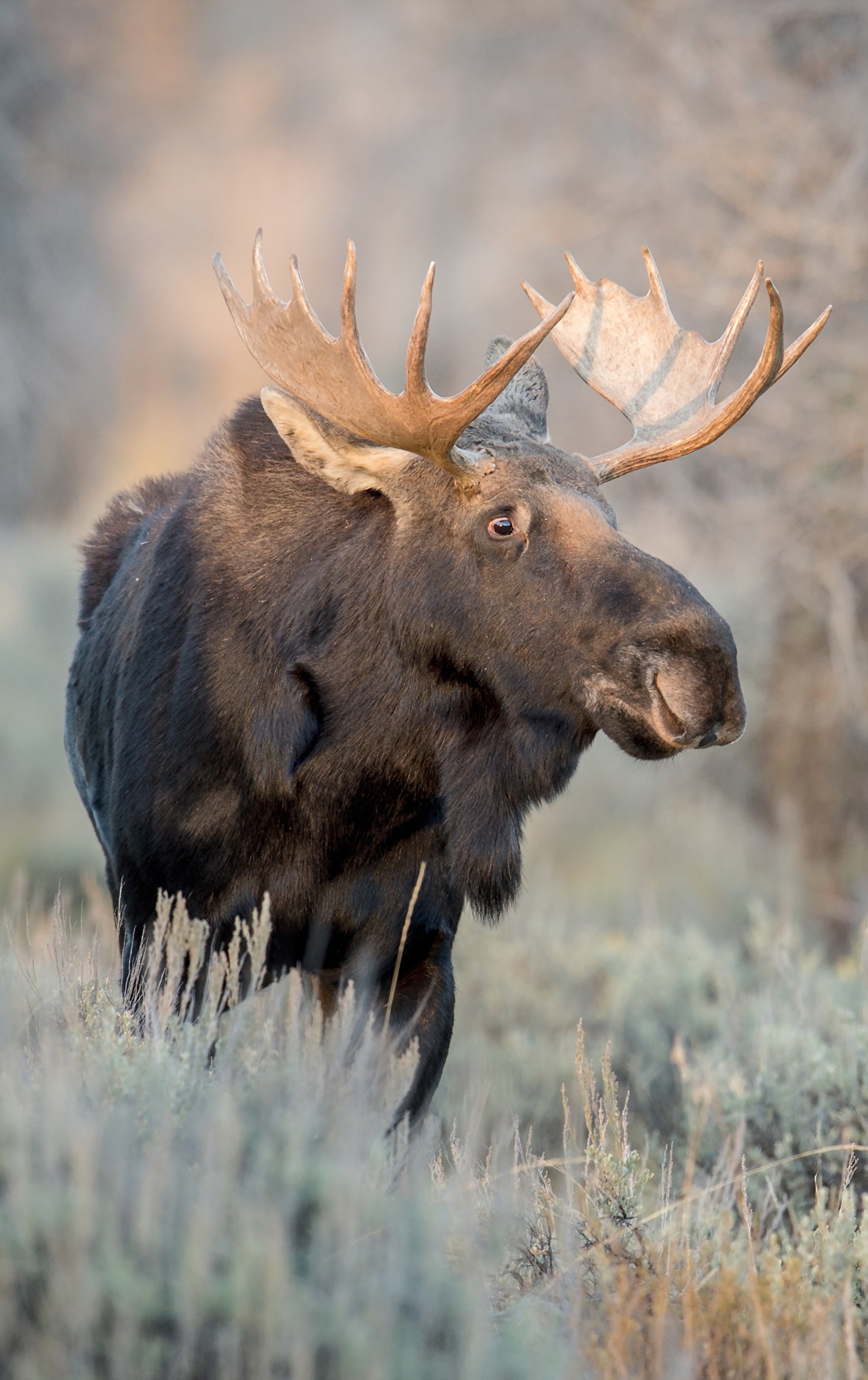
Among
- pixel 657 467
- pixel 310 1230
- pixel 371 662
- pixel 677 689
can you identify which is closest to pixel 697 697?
pixel 677 689

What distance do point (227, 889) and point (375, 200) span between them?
63.8ft

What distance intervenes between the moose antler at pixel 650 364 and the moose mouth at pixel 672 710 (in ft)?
2.60

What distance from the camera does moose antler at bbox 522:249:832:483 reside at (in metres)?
3.84

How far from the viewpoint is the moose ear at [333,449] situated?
12.3 feet

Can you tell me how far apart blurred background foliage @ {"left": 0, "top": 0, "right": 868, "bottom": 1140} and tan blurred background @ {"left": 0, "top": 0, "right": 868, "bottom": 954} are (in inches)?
1.0

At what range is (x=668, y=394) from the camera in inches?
164

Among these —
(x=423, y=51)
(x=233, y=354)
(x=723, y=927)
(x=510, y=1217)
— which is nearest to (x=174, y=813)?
(x=510, y=1217)

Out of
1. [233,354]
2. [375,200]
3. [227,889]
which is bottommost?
[227,889]

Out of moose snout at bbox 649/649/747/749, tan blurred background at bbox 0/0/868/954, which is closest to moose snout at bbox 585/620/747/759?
moose snout at bbox 649/649/747/749

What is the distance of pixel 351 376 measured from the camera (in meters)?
3.59

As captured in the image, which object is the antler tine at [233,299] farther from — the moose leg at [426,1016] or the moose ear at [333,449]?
the moose leg at [426,1016]

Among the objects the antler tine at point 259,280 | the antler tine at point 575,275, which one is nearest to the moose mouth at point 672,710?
the antler tine at point 575,275

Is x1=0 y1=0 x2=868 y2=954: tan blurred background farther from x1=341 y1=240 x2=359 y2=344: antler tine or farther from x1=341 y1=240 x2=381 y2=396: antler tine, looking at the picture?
x1=341 y1=240 x2=359 y2=344: antler tine

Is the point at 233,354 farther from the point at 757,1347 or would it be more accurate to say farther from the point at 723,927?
the point at 757,1347
